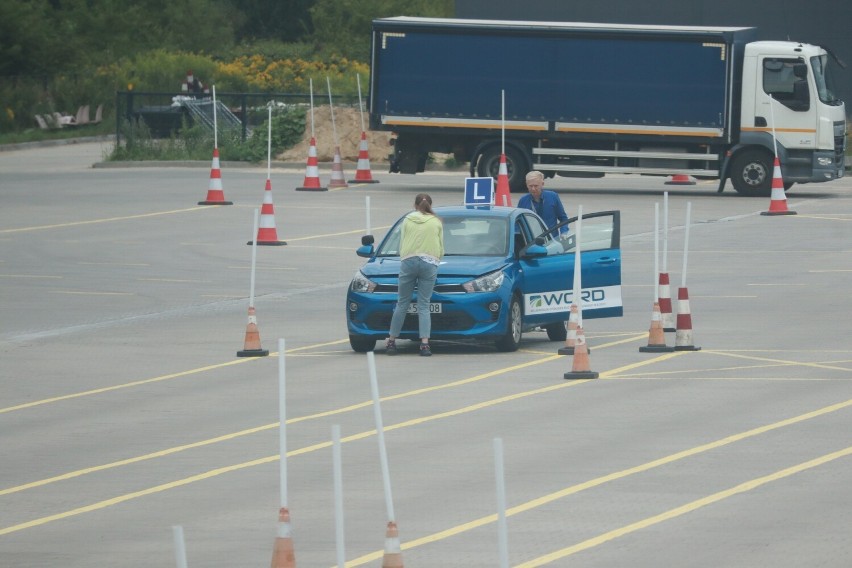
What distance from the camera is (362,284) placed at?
18859 mm

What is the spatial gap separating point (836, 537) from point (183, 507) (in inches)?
151

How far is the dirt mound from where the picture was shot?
152 feet

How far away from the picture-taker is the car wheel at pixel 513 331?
61.2ft

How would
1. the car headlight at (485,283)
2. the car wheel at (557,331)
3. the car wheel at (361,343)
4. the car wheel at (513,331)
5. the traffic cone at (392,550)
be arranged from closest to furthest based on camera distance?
the traffic cone at (392,550)
the car headlight at (485,283)
the car wheel at (513,331)
the car wheel at (361,343)
the car wheel at (557,331)

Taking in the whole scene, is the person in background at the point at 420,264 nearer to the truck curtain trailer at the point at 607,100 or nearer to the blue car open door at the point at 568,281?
the blue car open door at the point at 568,281

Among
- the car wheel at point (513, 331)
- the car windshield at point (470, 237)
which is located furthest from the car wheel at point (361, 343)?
the car wheel at point (513, 331)

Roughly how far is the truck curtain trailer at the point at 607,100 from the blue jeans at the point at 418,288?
19379mm

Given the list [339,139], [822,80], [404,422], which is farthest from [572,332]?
[339,139]

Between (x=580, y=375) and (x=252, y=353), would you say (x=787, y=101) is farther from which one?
(x=580, y=375)

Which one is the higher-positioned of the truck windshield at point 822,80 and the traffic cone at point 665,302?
the truck windshield at point 822,80

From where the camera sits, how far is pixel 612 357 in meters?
18.4

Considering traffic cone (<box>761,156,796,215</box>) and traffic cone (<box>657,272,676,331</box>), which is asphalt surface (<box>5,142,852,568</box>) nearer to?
traffic cone (<box>657,272,676,331</box>)

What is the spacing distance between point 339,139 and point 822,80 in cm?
1342

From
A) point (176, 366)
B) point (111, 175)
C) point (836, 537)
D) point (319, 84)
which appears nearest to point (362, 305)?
point (176, 366)
